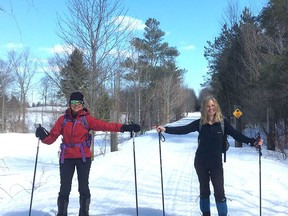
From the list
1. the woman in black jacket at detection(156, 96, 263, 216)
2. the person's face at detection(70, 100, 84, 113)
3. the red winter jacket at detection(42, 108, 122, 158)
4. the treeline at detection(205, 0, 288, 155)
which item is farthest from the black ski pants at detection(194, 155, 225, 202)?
the treeline at detection(205, 0, 288, 155)

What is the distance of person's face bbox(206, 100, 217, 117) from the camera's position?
17.9 feet

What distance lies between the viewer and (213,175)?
5406 millimetres

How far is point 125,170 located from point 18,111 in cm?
5347

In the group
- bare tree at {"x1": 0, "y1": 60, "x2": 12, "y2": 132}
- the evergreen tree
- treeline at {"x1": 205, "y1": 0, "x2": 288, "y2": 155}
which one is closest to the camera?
the evergreen tree

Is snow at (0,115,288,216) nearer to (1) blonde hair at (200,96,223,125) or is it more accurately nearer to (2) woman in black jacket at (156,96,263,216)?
(2) woman in black jacket at (156,96,263,216)

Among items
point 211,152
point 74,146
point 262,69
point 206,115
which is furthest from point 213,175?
point 262,69

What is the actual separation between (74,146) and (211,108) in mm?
1987

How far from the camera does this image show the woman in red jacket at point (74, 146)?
542 cm

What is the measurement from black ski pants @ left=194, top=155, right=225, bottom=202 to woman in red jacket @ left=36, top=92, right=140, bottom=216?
1.47 meters

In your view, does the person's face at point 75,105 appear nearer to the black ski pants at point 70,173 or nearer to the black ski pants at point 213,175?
the black ski pants at point 70,173

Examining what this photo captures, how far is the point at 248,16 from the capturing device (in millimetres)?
30438

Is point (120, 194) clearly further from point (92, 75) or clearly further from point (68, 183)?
point (92, 75)

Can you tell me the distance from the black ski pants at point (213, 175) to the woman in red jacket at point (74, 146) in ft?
4.83

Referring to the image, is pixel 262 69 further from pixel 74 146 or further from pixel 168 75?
pixel 168 75
